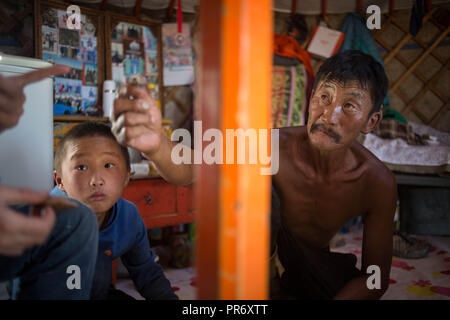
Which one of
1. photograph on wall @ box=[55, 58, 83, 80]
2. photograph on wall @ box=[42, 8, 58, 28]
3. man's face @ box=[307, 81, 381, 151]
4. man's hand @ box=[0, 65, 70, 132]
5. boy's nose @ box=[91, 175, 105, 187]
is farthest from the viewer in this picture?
photograph on wall @ box=[55, 58, 83, 80]

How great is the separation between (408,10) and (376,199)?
1808mm

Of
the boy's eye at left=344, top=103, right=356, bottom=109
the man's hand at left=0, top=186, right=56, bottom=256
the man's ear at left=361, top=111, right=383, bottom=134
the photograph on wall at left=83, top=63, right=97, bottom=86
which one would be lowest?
the man's hand at left=0, top=186, right=56, bottom=256

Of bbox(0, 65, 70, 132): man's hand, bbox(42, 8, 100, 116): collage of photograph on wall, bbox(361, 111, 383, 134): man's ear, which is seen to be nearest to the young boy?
bbox(0, 65, 70, 132): man's hand

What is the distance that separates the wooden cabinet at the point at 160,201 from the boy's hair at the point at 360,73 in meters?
0.92

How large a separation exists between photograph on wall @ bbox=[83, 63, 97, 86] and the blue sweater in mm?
1277

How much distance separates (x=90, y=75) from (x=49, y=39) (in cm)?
26

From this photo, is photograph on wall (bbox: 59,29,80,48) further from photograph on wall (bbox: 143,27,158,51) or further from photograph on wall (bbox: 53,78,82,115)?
photograph on wall (bbox: 143,27,158,51)

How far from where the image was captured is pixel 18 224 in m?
0.39

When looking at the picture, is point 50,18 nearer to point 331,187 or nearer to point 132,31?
point 132,31

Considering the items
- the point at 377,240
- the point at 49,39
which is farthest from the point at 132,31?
the point at 377,240

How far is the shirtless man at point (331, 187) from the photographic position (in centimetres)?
75

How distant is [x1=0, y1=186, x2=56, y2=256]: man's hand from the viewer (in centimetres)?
38

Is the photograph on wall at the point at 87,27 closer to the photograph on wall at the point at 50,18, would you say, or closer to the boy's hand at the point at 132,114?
the photograph on wall at the point at 50,18
